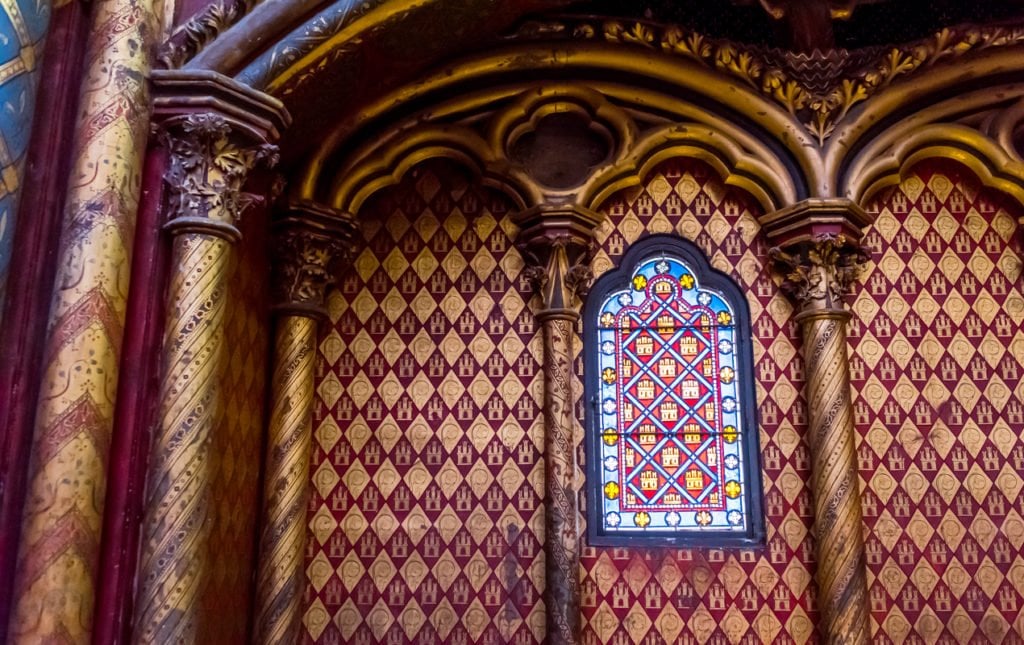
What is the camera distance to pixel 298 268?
231 inches

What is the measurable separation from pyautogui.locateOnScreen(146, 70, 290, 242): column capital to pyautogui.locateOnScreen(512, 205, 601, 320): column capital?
88.6 inches

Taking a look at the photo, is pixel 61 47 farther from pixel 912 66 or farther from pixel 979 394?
pixel 979 394

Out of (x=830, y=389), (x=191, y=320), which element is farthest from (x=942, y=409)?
(x=191, y=320)

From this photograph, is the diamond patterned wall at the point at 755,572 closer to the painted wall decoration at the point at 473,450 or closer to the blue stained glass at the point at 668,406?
the painted wall decoration at the point at 473,450

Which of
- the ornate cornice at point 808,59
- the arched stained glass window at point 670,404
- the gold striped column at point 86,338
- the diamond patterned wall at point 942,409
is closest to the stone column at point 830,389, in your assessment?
the diamond patterned wall at point 942,409

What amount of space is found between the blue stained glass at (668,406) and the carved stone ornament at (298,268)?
1857 mm

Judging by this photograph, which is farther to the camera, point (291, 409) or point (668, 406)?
point (668, 406)

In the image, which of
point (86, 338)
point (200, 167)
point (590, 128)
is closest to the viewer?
point (86, 338)

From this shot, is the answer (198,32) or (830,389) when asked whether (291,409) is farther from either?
(830,389)

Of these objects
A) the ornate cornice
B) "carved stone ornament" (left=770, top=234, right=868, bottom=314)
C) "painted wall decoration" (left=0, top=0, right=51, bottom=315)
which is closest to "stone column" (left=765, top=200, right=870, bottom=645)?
"carved stone ornament" (left=770, top=234, right=868, bottom=314)

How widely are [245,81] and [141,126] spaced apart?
54 cm

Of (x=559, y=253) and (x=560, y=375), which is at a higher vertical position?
(x=559, y=253)

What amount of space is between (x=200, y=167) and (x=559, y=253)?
99.1 inches

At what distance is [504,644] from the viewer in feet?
18.4
